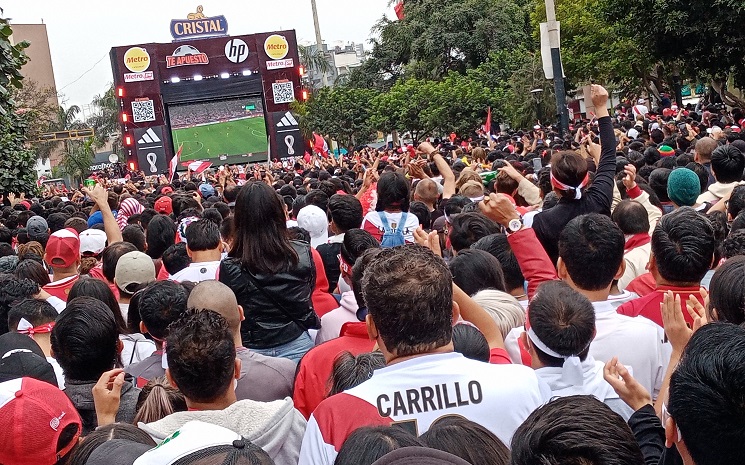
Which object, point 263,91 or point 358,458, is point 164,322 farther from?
point 263,91

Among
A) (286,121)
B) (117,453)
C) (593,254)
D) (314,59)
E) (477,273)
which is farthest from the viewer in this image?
(314,59)

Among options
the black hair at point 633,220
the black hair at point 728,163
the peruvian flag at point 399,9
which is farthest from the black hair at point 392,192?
the peruvian flag at point 399,9

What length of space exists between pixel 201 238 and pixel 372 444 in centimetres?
382

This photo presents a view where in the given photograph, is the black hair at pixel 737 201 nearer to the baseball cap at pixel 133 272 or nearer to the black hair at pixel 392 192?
the black hair at pixel 392 192

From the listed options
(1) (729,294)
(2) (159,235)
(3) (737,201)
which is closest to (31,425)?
(1) (729,294)

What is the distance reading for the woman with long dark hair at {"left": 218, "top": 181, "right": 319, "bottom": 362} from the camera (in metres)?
4.44

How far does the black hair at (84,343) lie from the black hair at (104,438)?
37.8 inches

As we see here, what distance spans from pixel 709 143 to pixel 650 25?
10.6 meters

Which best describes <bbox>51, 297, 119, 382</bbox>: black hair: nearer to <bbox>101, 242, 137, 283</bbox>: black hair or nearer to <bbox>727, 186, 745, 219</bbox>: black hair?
<bbox>101, 242, 137, 283</bbox>: black hair

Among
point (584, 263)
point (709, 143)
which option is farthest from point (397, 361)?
point (709, 143)

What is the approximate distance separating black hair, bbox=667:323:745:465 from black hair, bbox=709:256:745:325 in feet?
4.21

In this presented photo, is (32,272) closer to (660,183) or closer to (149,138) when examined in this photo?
(660,183)

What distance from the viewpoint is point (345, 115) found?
34844 millimetres

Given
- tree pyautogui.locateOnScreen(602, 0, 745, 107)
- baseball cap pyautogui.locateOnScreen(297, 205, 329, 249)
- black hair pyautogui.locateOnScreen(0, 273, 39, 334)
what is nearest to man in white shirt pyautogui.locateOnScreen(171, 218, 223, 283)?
baseball cap pyautogui.locateOnScreen(297, 205, 329, 249)
